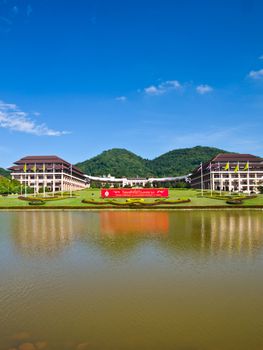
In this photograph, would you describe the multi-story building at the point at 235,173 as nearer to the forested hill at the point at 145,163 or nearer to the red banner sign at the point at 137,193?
the red banner sign at the point at 137,193

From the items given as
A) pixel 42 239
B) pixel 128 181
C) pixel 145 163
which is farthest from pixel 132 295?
pixel 145 163

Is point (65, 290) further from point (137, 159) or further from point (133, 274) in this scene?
point (137, 159)

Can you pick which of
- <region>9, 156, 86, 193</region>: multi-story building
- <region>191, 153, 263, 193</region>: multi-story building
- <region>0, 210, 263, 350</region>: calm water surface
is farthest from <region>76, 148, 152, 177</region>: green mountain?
<region>0, 210, 263, 350</region>: calm water surface

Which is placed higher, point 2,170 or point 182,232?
point 2,170

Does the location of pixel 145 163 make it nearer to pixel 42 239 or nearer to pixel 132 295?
pixel 42 239

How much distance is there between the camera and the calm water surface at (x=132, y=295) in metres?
6.85

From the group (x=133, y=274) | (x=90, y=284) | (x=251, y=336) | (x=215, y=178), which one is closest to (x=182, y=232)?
(x=133, y=274)

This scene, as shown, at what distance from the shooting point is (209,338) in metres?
6.81

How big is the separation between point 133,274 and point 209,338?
4.87 meters

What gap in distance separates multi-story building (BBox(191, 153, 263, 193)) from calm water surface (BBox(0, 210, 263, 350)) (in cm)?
7941

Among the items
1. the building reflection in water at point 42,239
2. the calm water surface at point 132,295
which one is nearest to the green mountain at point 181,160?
the building reflection in water at point 42,239

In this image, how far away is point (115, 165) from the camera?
152 m

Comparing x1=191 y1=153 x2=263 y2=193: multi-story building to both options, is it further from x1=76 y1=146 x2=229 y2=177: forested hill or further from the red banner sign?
x1=76 y1=146 x2=229 y2=177: forested hill

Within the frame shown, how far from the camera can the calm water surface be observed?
22.5ft
